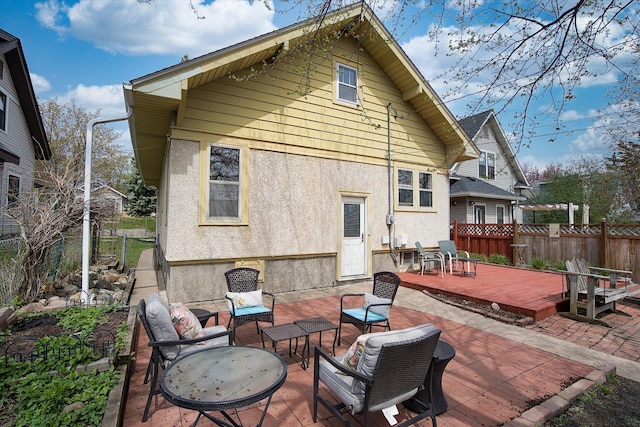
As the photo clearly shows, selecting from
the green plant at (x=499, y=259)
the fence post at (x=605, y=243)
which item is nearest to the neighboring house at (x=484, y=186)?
the green plant at (x=499, y=259)

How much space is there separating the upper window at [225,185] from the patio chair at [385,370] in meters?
4.98

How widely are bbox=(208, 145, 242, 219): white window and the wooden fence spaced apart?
9.87 metres

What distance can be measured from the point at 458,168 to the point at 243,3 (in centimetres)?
1597

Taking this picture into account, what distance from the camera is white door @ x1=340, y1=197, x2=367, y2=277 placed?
8.63 metres

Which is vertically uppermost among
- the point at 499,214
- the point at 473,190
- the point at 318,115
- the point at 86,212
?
the point at 318,115

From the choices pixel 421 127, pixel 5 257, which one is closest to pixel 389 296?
pixel 5 257

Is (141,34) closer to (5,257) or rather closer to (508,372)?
(5,257)

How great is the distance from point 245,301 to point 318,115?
5.29 m

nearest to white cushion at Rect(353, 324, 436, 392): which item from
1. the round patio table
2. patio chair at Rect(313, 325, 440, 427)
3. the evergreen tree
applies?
patio chair at Rect(313, 325, 440, 427)

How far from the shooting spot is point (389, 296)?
479 centimetres

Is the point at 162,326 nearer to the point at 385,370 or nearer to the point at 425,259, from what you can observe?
the point at 385,370

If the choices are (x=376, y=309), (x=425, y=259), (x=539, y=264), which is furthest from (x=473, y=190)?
(x=376, y=309)

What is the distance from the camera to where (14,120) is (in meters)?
13.0

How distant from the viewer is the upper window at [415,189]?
9875 millimetres
